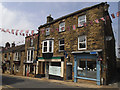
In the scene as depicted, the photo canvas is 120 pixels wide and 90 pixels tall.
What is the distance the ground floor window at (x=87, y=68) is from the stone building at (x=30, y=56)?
9.40 meters

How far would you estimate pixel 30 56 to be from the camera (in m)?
19.7

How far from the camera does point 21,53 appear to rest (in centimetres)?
2270

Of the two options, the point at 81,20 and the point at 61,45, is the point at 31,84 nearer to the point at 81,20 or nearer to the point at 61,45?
the point at 61,45

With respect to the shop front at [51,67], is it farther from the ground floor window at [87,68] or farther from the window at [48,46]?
the ground floor window at [87,68]

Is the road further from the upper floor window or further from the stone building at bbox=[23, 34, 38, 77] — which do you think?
the stone building at bbox=[23, 34, 38, 77]

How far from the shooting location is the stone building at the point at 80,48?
10.5 m

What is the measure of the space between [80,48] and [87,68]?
8.08 ft

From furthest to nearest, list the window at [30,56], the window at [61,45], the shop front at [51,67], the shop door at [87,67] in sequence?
the window at [30,56]
the window at [61,45]
the shop front at [51,67]
the shop door at [87,67]

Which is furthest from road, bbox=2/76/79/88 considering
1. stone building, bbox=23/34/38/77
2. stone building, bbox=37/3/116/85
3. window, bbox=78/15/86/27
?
window, bbox=78/15/86/27

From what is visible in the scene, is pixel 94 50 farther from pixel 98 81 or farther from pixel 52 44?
pixel 52 44

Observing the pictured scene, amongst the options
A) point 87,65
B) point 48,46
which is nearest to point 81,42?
point 87,65

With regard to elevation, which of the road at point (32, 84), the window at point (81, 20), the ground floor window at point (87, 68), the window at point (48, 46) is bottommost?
the road at point (32, 84)

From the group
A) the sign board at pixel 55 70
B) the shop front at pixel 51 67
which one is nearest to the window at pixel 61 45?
the shop front at pixel 51 67

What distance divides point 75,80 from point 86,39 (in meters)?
4.97
